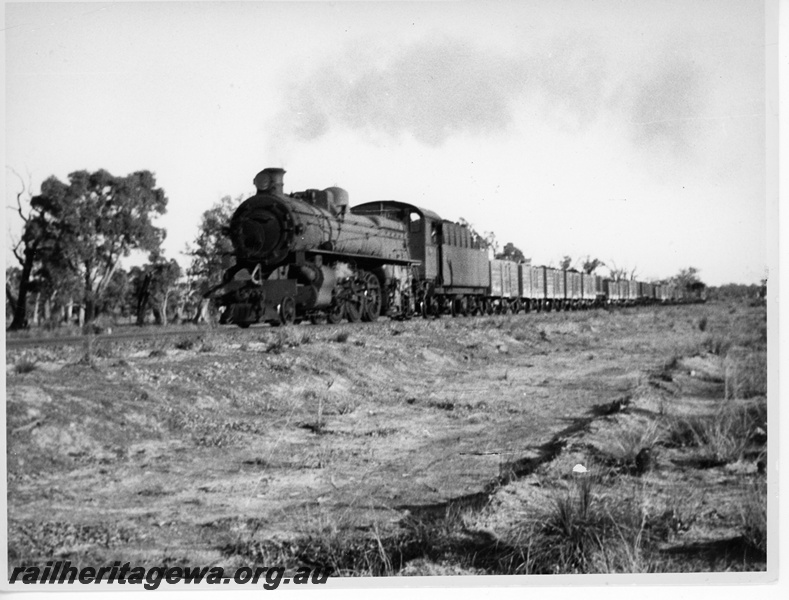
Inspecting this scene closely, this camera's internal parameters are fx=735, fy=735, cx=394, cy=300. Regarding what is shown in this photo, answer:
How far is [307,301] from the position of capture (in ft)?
32.7

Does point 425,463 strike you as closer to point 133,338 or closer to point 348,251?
point 133,338

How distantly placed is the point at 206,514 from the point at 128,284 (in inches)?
140

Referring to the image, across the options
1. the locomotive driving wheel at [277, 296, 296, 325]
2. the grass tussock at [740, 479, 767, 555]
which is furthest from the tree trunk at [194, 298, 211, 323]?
the grass tussock at [740, 479, 767, 555]

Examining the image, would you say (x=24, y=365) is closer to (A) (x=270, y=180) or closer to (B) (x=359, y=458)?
(B) (x=359, y=458)

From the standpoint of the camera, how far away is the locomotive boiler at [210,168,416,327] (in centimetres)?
979

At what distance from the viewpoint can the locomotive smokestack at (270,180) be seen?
336 inches

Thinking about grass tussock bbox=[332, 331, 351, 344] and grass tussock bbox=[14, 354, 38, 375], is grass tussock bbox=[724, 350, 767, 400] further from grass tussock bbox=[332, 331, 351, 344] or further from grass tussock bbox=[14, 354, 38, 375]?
grass tussock bbox=[14, 354, 38, 375]

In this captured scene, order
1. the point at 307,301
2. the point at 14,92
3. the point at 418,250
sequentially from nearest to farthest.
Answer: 1. the point at 14,92
2. the point at 307,301
3. the point at 418,250

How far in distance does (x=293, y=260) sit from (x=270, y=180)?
1.60 meters

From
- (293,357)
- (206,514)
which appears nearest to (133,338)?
(293,357)

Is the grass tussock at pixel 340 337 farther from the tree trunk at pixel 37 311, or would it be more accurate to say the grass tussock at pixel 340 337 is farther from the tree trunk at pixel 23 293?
the tree trunk at pixel 23 293

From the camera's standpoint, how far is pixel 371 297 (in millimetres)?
11852

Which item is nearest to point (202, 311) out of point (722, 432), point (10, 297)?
point (10, 297)

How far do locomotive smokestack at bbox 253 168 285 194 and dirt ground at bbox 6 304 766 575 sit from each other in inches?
73.4
